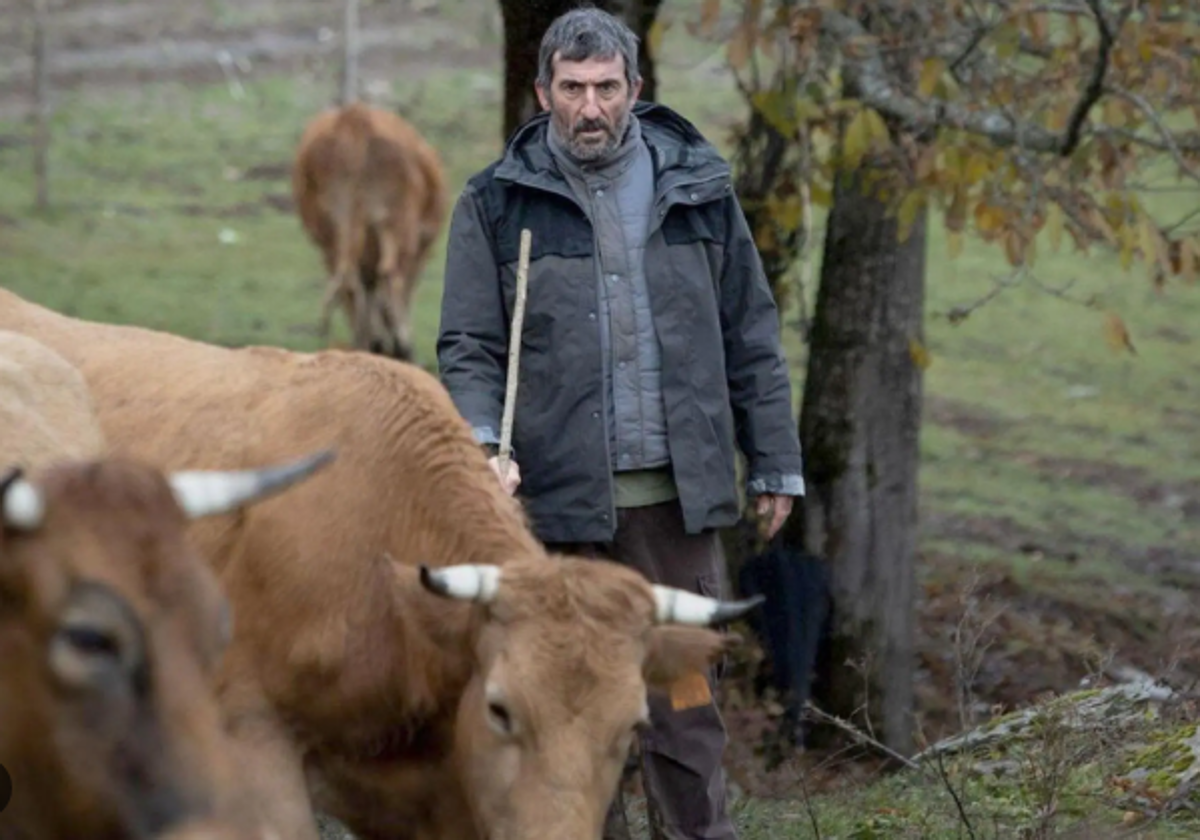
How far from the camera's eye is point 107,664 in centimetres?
477

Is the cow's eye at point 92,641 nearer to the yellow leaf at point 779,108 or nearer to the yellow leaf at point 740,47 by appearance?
the yellow leaf at point 740,47

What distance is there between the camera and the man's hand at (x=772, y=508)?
7.04 m

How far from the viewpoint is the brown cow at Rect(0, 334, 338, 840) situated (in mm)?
4742

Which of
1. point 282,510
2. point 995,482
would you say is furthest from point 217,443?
point 995,482

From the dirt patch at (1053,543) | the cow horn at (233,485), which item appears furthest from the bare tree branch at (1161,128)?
the dirt patch at (1053,543)

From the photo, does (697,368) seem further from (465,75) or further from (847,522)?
(465,75)

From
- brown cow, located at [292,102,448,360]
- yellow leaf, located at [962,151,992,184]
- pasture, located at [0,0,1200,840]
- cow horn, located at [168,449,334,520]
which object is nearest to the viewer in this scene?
cow horn, located at [168,449,334,520]

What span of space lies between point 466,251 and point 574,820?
196cm

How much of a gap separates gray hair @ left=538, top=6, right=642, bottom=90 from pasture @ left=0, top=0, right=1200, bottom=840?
2093 mm

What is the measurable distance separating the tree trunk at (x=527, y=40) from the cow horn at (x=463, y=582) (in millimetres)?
3605

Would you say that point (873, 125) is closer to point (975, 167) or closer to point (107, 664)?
point (975, 167)

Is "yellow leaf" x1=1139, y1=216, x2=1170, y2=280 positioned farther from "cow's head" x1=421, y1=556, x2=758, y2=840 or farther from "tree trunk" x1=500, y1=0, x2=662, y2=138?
"cow's head" x1=421, y1=556, x2=758, y2=840

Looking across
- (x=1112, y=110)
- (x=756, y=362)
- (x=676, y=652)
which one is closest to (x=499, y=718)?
(x=676, y=652)

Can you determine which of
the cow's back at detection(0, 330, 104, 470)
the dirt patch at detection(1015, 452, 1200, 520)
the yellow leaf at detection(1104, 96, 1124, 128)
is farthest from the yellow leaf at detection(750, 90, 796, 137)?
the dirt patch at detection(1015, 452, 1200, 520)
